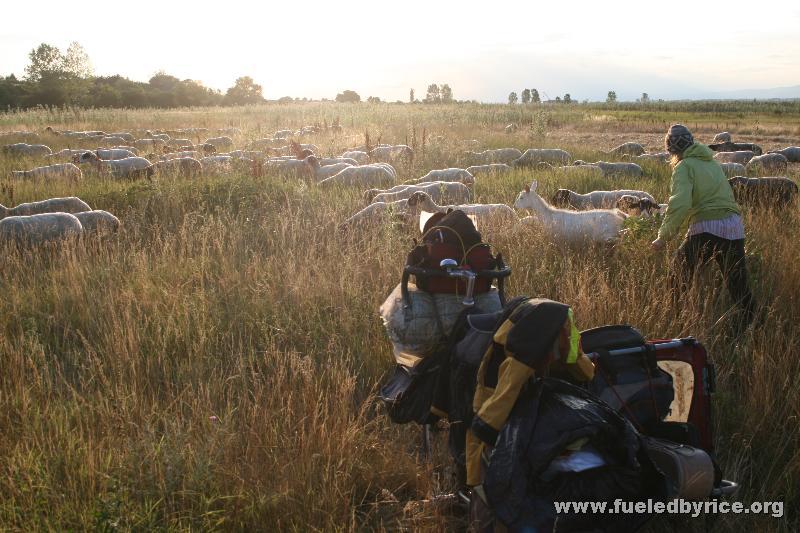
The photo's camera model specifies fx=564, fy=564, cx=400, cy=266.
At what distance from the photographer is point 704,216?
607 centimetres

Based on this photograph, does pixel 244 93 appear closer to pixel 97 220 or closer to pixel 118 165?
pixel 118 165

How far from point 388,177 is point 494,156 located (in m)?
6.32

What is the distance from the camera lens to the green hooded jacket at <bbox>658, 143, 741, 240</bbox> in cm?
596

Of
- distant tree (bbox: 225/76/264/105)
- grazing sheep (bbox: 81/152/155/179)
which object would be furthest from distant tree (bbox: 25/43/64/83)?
grazing sheep (bbox: 81/152/155/179)

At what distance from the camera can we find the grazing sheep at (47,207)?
1015 cm

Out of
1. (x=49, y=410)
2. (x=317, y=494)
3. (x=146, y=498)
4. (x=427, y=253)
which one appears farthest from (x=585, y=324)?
(x=49, y=410)

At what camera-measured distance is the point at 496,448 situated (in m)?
2.33

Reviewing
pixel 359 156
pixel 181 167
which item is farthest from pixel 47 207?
pixel 359 156

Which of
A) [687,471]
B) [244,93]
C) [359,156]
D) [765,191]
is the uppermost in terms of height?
[244,93]

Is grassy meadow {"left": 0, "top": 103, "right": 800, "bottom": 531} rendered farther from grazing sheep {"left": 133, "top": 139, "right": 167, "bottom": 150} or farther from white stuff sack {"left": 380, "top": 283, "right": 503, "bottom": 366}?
grazing sheep {"left": 133, "top": 139, "right": 167, "bottom": 150}

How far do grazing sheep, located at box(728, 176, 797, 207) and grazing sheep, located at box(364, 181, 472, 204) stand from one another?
5.14 meters

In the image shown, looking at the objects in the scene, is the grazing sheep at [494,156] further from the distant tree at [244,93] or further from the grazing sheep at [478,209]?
the distant tree at [244,93]

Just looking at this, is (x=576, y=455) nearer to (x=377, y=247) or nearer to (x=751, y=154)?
(x=377, y=247)

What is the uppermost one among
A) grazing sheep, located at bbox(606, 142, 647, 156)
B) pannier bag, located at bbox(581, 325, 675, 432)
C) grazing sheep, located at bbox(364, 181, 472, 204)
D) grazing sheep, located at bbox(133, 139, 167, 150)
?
grazing sheep, located at bbox(133, 139, 167, 150)
